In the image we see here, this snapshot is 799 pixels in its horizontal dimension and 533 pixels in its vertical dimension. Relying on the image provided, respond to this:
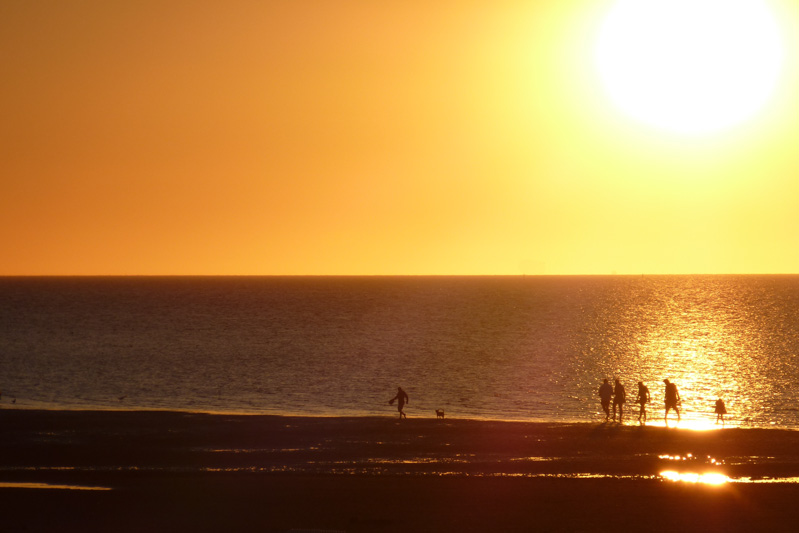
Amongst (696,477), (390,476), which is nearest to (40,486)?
(390,476)

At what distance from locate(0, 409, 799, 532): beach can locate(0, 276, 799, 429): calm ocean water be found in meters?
8.35

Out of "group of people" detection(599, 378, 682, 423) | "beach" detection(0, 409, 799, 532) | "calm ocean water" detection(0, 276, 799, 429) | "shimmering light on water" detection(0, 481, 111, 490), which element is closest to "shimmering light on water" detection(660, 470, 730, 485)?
"beach" detection(0, 409, 799, 532)

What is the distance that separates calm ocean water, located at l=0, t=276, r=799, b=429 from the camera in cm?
4312

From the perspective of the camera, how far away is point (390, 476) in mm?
Answer: 22500

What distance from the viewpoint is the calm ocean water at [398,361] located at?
141ft

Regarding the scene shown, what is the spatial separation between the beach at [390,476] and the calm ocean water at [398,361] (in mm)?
8346

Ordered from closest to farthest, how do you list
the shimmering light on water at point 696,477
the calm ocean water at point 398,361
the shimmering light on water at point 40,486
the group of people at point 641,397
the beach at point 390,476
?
the beach at point 390,476 < the shimmering light on water at point 696,477 < the shimmering light on water at point 40,486 < the group of people at point 641,397 < the calm ocean water at point 398,361

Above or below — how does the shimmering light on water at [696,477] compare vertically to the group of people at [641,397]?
below

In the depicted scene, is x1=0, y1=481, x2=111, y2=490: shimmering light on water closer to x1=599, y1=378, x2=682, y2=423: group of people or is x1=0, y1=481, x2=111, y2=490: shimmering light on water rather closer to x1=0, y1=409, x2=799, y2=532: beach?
x1=0, y1=409, x2=799, y2=532: beach

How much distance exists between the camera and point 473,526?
1812cm

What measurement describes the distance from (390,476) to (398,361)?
43035 mm

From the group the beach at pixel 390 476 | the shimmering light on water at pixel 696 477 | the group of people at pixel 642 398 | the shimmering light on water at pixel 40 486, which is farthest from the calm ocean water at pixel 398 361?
the shimmering light on water at pixel 40 486

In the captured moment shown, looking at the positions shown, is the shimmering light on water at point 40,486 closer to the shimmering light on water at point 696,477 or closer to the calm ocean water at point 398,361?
the shimmering light on water at point 696,477

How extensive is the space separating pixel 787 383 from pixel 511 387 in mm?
17160
